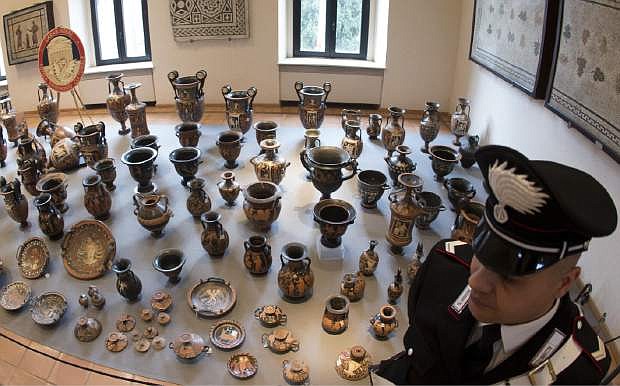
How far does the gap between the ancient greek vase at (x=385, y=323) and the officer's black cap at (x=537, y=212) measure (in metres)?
1.56

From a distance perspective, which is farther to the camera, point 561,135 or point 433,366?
point 561,135

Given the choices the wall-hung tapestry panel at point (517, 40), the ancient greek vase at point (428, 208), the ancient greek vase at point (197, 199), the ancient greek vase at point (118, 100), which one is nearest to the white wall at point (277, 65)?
the wall-hung tapestry panel at point (517, 40)

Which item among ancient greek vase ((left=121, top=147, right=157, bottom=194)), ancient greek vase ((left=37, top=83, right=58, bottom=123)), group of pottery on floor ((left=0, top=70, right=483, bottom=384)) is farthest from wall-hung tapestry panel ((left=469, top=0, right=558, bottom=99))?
ancient greek vase ((left=37, top=83, right=58, bottom=123))

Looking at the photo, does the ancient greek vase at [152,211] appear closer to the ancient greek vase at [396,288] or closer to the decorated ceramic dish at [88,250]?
the decorated ceramic dish at [88,250]

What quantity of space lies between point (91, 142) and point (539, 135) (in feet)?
12.6

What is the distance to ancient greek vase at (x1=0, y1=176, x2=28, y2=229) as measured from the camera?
→ 3512 millimetres

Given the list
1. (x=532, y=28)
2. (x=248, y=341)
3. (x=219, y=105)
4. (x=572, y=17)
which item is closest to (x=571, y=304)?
(x=248, y=341)

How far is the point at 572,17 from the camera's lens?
320cm

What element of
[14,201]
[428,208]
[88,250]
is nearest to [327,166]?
[428,208]

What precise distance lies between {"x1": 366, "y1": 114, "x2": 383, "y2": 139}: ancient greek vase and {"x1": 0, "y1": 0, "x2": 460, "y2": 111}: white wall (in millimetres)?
1175

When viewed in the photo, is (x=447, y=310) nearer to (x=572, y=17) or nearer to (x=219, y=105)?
(x=572, y=17)

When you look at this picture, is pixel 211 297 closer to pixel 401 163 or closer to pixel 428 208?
pixel 428 208

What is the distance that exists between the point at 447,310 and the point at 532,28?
3.17 meters

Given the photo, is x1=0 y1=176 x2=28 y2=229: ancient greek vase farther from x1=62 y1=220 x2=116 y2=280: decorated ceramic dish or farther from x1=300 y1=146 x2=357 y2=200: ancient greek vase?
x1=300 y1=146 x2=357 y2=200: ancient greek vase
